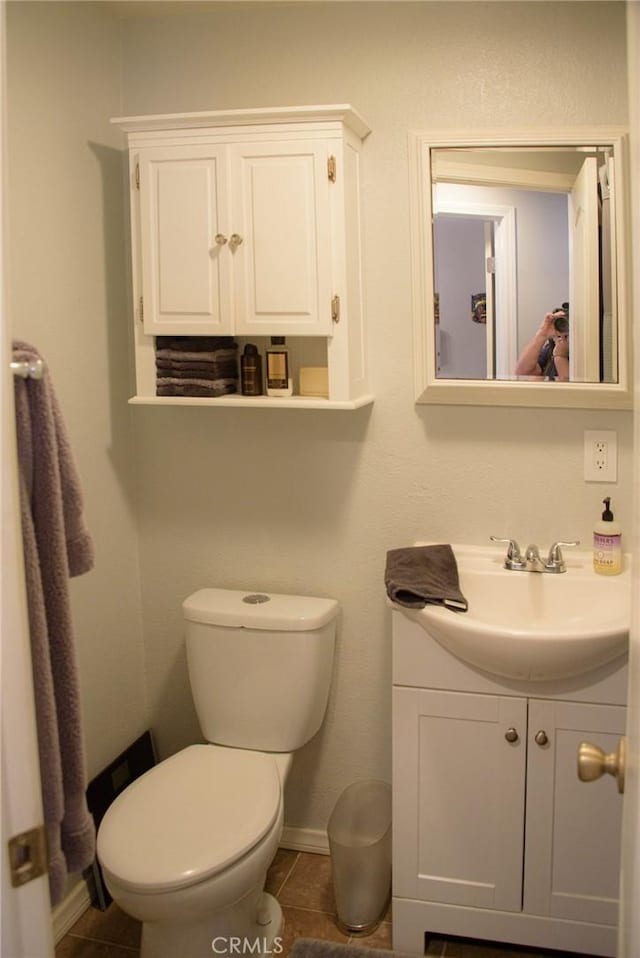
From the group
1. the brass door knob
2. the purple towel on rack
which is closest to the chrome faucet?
the brass door knob

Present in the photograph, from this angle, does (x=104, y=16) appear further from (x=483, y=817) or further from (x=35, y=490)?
(x=483, y=817)

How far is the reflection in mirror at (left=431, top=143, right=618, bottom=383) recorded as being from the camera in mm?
2227

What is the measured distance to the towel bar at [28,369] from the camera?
103cm

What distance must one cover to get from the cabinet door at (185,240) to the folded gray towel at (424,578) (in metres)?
0.72

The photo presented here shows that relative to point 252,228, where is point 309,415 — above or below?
below

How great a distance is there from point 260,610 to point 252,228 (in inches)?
38.3

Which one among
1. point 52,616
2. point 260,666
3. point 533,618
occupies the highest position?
point 52,616

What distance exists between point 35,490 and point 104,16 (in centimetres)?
180

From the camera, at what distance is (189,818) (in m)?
2.03

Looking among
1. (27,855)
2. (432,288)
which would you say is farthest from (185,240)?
(27,855)

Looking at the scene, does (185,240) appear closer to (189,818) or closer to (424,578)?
(424,578)

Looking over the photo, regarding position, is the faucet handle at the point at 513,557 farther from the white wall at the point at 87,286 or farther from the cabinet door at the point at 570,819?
the white wall at the point at 87,286

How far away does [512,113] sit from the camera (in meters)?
2.24

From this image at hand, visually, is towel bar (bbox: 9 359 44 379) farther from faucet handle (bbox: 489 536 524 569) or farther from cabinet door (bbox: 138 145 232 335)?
faucet handle (bbox: 489 536 524 569)
